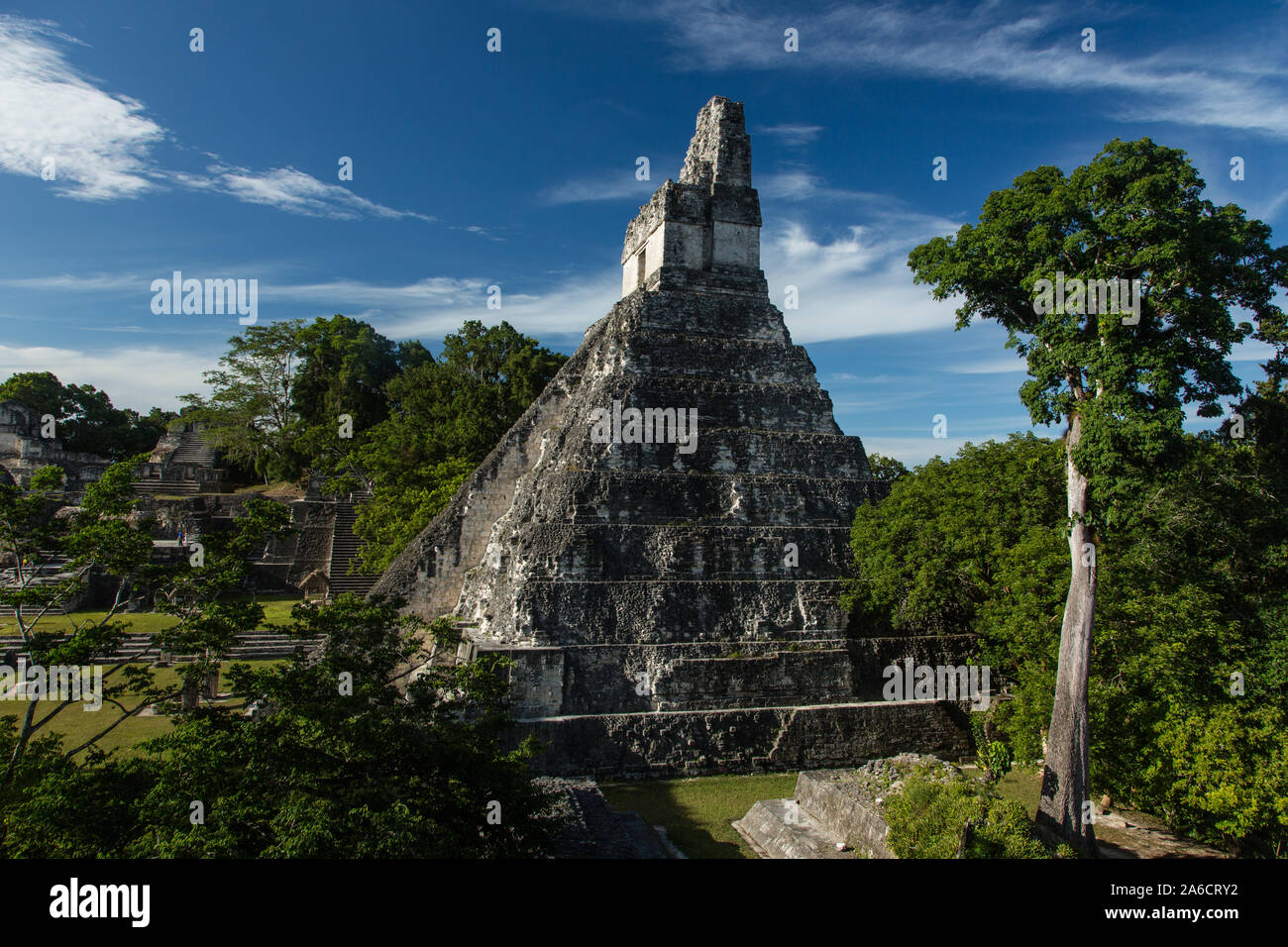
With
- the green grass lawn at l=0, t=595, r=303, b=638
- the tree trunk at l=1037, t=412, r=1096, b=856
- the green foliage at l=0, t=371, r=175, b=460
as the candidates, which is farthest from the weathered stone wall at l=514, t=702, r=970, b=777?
the green foliage at l=0, t=371, r=175, b=460

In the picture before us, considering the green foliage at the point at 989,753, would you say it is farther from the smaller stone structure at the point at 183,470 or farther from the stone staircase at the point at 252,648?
the smaller stone structure at the point at 183,470

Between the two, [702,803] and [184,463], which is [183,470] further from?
[702,803]

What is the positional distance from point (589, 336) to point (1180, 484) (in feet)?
44.0

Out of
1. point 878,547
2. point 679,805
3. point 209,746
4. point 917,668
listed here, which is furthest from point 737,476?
point 209,746

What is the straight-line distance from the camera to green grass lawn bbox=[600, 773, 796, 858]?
10.5m

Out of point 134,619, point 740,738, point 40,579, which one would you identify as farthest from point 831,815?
point 40,579

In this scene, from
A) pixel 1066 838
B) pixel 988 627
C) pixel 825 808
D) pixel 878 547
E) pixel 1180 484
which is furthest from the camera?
pixel 878 547

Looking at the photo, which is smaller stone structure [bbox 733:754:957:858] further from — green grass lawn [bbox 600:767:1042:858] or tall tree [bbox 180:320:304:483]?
tall tree [bbox 180:320:304:483]

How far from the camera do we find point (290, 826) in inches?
236

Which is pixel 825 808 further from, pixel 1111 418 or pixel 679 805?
pixel 1111 418

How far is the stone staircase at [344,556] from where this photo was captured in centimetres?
2781

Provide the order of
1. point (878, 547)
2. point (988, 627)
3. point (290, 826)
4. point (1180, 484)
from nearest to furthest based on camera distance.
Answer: point (290, 826), point (1180, 484), point (988, 627), point (878, 547)

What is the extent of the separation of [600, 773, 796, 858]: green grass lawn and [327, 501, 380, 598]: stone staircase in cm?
1742

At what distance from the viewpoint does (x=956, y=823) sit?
8586mm
